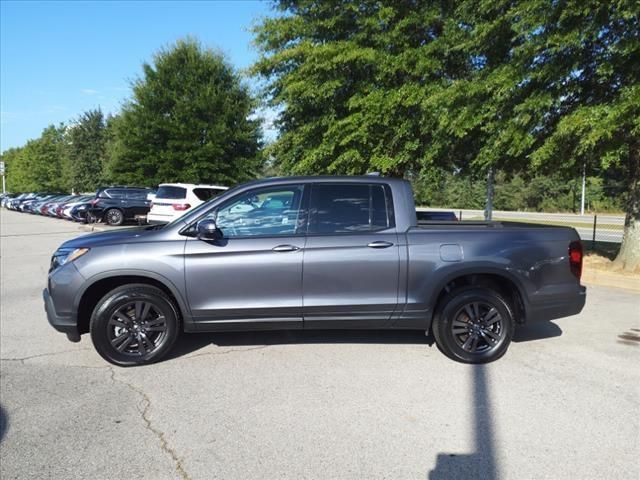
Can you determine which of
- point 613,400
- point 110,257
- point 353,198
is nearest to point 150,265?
point 110,257

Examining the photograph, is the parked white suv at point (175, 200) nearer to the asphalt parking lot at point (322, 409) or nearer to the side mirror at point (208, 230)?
the asphalt parking lot at point (322, 409)

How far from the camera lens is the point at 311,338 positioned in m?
5.33

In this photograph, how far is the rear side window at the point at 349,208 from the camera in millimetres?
4625

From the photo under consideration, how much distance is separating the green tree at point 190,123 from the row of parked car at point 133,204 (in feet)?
7.65

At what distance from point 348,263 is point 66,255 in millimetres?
2645

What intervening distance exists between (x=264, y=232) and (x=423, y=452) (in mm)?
2358

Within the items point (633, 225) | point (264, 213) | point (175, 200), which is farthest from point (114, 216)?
point (633, 225)

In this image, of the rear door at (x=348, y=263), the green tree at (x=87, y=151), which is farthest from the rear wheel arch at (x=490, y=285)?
the green tree at (x=87, y=151)

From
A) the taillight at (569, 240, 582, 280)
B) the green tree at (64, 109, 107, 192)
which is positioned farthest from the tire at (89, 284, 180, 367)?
the green tree at (64, 109, 107, 192)

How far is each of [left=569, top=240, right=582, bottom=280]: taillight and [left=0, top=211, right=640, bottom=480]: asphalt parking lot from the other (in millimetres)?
862

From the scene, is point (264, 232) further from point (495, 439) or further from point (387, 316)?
point (495, 439)

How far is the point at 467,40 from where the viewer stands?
9430 millimetres

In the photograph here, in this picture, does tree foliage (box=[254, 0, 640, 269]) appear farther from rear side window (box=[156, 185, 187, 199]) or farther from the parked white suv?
rear side window (box=[156, 185, 187, 199])

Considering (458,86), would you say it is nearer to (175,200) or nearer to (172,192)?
(175,200)
